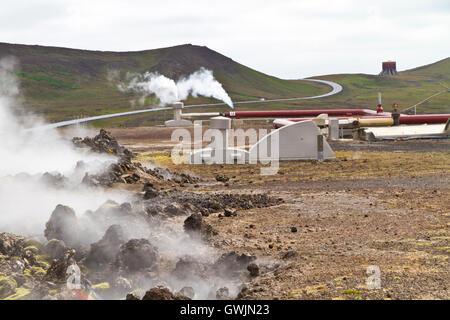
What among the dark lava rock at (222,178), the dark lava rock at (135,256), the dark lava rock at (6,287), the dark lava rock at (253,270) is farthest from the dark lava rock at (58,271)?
the dark lava rock at (222,178)

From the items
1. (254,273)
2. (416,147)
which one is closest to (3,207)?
(254,273)

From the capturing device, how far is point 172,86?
4385 inches

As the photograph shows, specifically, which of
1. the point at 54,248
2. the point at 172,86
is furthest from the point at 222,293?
the point at 172,86

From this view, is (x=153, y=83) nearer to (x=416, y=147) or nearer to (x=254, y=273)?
(x=416, y=147)

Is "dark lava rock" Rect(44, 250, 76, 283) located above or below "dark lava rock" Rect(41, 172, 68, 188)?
below

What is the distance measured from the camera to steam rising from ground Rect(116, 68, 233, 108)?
120312mm

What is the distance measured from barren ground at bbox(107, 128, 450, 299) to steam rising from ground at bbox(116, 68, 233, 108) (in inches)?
3463

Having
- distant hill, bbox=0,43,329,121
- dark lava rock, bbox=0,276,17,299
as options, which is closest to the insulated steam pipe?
dark lava rock, bbox=0,276,17,299

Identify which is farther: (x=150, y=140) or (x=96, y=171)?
(x=150, y=140)

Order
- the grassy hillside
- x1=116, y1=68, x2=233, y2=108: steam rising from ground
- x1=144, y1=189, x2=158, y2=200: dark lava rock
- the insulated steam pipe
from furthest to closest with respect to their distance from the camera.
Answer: the grassy hillside, x1=116, y1=68, x2=233, y2=108: steam rising from ground, the insulated steam pipe, x1=144, y1=189, x2=158, y2=200: dark lava rock

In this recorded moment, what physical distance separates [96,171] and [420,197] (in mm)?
11300

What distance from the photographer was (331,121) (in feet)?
154

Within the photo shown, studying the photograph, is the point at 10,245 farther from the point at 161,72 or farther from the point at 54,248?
the point at 161,72

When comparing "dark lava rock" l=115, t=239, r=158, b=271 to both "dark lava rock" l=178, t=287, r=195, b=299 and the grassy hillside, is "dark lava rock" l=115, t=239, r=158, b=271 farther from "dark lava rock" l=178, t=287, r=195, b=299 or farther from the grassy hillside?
the grassy hillside
